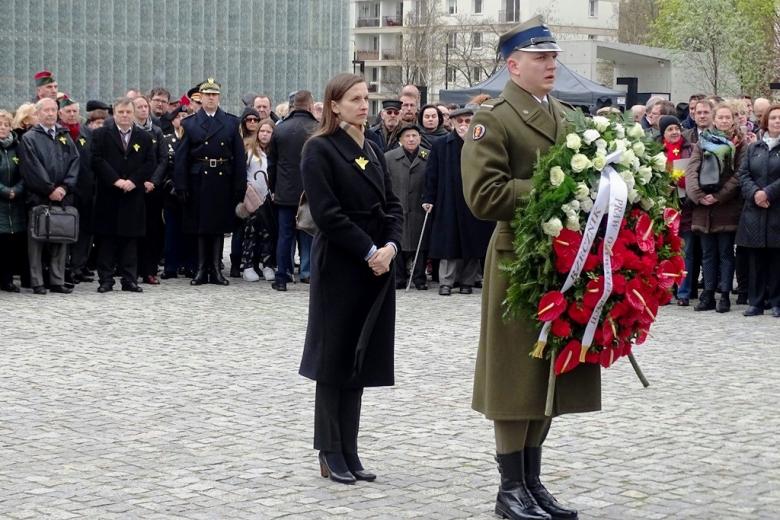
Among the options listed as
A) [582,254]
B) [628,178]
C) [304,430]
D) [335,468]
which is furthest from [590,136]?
[304,430]

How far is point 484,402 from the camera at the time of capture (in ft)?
21.3

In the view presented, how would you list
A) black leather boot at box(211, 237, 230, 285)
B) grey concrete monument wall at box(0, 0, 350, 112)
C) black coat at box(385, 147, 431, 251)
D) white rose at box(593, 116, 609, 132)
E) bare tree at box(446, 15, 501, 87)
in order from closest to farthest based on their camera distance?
white rose at box(593, 116, 609, 132) < black coat at box(385, 147, 431, 251) < black leather boot at box(211, 237, 230, 285) < grey concrete monument wall at box(0, 0, 350, 112) < bare tree at box(446, 15, 501, 87)

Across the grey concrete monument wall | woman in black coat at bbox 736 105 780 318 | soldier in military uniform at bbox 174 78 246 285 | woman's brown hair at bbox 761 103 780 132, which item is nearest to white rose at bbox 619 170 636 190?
woman in black coat at bbox 736 105 780 318

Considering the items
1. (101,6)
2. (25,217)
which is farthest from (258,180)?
(101,6)

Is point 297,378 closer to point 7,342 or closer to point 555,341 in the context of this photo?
point 7,342

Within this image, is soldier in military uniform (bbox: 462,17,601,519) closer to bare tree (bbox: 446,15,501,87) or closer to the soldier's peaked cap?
the soldier's peaked cap

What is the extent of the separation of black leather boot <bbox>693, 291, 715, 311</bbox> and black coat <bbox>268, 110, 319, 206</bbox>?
4.64 metres

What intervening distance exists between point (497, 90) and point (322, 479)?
20.9 m

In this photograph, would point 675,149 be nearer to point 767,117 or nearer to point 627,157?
point 767,117

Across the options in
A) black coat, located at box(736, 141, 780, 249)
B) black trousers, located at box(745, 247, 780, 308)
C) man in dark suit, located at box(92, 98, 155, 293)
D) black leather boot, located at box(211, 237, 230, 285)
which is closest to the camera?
black coat, located at box(736, 141, 780, 249)

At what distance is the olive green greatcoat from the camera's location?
632cm

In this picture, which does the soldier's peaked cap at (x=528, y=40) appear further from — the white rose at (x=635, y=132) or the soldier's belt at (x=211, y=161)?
the soldier's belt at (x=211, y=161)

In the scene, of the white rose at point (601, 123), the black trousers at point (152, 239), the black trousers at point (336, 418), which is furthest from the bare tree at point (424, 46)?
the white rose at point (601, 123)

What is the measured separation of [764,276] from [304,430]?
766cm
